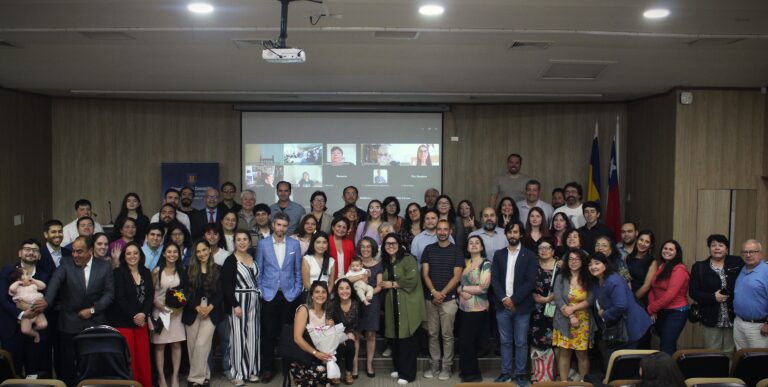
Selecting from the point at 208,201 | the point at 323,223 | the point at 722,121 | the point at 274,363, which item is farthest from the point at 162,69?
the point at 722,121

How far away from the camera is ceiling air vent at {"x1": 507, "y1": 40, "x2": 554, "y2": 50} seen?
Result: 5.41 meters

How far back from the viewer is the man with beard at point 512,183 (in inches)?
334

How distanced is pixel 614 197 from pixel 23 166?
8.12m

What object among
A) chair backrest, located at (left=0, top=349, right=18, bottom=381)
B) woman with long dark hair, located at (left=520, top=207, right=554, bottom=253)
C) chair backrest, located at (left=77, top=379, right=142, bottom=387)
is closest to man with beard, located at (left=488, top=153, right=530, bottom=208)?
woman with long dark hair, located at (left=520, top=207, right=554, bottom=253)

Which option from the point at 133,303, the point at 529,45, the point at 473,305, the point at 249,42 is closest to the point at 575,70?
the point at 529,45

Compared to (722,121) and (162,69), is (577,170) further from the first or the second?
(162,69)

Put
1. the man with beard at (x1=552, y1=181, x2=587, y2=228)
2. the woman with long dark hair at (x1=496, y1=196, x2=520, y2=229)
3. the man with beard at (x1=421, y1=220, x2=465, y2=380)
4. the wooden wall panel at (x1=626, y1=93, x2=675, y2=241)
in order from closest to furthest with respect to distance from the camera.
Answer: the man with beard at (x1=421, y1=220, x2=465, y2=380)
the woman with long dark hair at (x1=496, y1=196, x2=520, y2=229)
the man with beard at (x1=552, y1=181, x2=587, y2=228)
the wooden wall panel at (x1=626, y1=93, x2=675, y2=241)

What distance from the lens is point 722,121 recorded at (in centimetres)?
782

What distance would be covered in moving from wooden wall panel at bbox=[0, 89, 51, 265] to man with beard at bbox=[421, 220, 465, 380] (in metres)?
5.56

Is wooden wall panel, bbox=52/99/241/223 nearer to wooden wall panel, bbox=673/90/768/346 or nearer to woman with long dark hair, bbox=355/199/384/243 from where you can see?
woman with long dark hair, bbox=355/199/384/243

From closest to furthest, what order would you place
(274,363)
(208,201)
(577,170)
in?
(274,363)
(208,201)
(577,170)

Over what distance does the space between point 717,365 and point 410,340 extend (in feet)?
8.72

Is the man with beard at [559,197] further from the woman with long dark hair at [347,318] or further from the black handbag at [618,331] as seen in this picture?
the woman with long dark hair at [347,318]

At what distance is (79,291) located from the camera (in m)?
5.23
